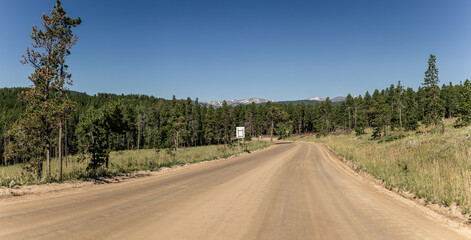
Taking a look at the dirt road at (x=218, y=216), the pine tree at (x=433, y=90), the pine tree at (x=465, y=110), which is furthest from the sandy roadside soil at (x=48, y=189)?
the pine tree at (x=465, y=110)

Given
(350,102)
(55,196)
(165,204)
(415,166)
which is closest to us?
(165,204)

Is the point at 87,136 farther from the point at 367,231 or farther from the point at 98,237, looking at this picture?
the point at 367,231

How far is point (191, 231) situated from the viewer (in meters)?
4.23

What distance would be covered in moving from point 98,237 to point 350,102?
106 metres

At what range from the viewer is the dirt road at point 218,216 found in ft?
13.6

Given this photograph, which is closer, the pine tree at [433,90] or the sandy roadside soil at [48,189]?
the sandy roadside soil at [48,189]

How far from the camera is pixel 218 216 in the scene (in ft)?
16.8

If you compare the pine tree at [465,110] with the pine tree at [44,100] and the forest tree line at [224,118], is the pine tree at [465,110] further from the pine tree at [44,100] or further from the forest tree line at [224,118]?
the pine tree at [44,100]

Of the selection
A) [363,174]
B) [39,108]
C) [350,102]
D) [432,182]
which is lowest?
[363,174]

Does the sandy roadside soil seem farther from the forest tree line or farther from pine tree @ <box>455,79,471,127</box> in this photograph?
pine tree @ <box>455,79,471,127</box>

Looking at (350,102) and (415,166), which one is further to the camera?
(350,102)

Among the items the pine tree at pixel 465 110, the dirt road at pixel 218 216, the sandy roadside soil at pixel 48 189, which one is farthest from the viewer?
the pine tree at pixel 465 110

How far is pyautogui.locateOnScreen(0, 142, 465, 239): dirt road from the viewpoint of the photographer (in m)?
4.15

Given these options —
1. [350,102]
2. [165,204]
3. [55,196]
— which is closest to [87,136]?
[55,196]
